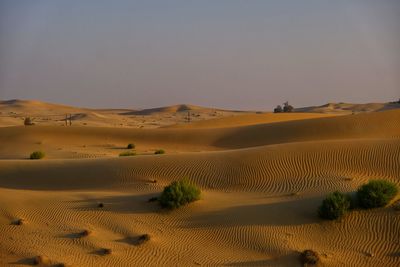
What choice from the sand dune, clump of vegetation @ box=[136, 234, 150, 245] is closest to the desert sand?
clump of vegetation @ box=[136, 234, 150, 245]

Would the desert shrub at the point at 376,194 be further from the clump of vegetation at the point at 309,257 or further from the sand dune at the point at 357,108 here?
the sand dune at the point at 357,108

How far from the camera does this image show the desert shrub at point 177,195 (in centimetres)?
1392

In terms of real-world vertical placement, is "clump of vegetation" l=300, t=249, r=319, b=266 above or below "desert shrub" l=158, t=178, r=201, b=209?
below

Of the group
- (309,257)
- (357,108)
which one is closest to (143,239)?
(309,257)

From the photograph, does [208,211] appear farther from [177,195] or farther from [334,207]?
[334,207]

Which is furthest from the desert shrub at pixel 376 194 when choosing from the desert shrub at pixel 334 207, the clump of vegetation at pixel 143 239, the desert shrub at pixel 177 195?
the clump of vegetation at pixel 143 239

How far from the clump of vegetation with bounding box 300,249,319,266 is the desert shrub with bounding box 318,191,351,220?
1.75m

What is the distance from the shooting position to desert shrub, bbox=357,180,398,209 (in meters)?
12.7

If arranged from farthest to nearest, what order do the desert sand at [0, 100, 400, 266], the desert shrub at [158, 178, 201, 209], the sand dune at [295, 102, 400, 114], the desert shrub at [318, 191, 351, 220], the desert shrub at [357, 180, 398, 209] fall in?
the sand dune at [295, 102, 400, 114]
the desert shrub at [158, 178, 201, 209]
the desert shrub at [357, 180, 398, 209]
the desert shrub at [318, 191, 351, 220]
the desert sand at [0, 100, 400, 266]

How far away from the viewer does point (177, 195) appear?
14.0m

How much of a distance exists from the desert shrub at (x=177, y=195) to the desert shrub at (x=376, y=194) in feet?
13.4

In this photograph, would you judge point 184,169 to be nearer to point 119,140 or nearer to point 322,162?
point 322,162

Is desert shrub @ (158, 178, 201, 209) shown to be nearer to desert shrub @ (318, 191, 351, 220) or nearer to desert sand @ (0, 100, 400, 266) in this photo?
desert sand @ (0, 100, 400, 266)

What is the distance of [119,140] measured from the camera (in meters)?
43.0
